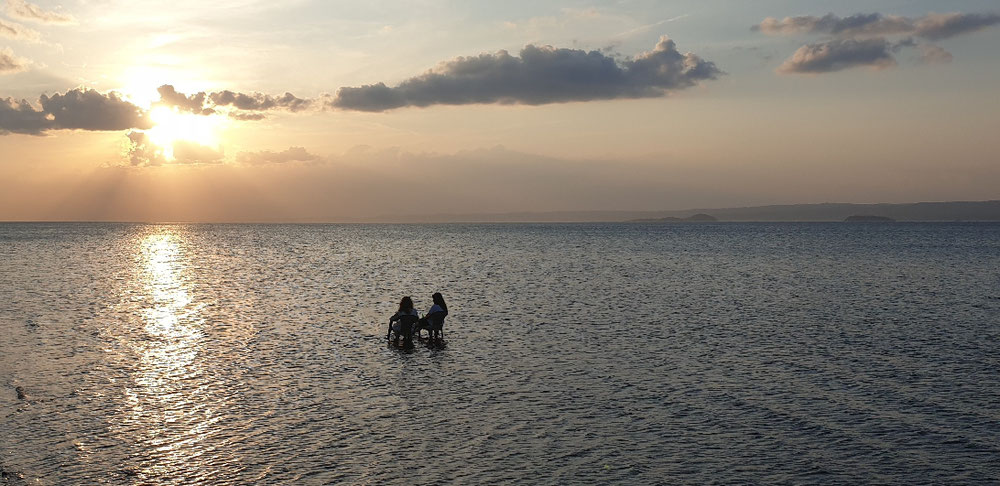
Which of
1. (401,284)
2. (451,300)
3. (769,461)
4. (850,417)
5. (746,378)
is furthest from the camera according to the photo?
(401,284)

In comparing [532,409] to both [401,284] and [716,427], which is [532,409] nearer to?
[716,427]

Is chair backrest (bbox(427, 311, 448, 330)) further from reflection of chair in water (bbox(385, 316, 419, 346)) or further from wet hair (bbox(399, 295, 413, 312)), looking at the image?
reflection of chair in water (bbox(385, 316, 419, 346))

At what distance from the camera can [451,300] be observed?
53531 mm

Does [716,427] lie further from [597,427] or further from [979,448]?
[979,448]

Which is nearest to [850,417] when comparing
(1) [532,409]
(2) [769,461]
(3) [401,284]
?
(2) [769,461]

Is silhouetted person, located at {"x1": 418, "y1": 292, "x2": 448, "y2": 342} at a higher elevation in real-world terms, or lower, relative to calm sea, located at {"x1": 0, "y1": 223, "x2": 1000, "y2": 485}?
higher

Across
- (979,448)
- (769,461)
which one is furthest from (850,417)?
(769,461)

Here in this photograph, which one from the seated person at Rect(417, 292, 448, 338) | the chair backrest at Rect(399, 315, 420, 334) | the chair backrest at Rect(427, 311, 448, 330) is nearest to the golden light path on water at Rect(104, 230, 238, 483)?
the chair backrest at Rect(399, 315, 420, 334)

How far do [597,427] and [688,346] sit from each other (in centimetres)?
1405

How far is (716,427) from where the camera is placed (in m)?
20.0

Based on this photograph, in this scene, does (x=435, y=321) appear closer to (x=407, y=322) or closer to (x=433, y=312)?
(x=433, y=312)

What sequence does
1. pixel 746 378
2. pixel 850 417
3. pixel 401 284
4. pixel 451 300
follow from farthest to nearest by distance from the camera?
pixel 401 284
pixel 451 300
pixel 746 378
pixel 850 417

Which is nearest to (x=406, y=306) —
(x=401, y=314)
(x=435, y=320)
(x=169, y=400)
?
(x=401, y=314)

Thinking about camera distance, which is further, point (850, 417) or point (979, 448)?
point (850, 417)
